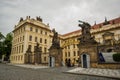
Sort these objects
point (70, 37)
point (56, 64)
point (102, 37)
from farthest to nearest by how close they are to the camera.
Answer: point (70, 37) → point (102, 37) → point (56, 64)

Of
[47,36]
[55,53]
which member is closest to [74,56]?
[47,36]

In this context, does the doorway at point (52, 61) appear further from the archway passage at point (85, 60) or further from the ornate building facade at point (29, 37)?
the ornate building facade at point (29, 37)

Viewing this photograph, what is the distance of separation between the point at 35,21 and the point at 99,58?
29.3 m

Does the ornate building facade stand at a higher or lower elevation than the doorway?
higher

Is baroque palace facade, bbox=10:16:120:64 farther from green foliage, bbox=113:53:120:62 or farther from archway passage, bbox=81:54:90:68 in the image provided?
green foliage, bbox=113:53:120:62

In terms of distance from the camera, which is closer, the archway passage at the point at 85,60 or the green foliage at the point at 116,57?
the green foliage at the point at 116,57

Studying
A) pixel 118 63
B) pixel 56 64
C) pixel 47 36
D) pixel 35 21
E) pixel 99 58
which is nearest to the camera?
pixel 118 63

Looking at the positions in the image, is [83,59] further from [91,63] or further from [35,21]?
[35,21]

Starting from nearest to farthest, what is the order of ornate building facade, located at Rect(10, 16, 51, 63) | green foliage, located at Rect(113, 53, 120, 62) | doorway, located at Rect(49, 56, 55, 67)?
green foliage, located at Rect(113, 53, 120, 62) → doorway, located at Rect(49, 56, 55, 67) → ornate building facade, located at Rect(10, 16, 51, 63)

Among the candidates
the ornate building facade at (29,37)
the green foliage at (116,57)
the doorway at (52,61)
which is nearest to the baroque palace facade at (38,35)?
the ornate building facade at (29,37)

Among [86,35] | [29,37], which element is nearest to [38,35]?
[29,37]

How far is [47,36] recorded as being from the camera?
46.7m

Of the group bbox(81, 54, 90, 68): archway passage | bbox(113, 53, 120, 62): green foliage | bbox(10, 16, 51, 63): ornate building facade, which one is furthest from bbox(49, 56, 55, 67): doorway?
bbox(10, 16, 51, 63): ornate building facade

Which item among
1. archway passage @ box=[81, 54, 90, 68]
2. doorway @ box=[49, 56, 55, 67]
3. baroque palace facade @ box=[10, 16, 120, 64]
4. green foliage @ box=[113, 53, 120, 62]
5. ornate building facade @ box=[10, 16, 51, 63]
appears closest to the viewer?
green foliage @ box=[113, 53, 120, 62]
